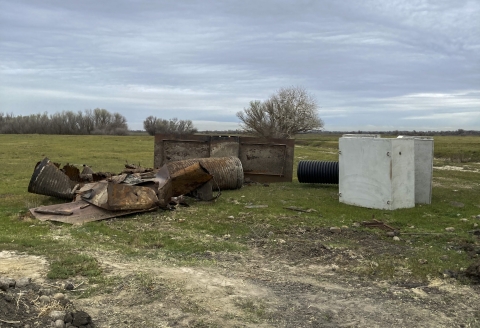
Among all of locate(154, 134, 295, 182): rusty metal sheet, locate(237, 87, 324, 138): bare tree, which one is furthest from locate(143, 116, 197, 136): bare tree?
locate(154, 134, 295, 182): rusty metal sheet

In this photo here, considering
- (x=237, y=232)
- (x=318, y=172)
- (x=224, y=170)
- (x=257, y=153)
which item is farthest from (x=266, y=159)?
(x=237, y=232)

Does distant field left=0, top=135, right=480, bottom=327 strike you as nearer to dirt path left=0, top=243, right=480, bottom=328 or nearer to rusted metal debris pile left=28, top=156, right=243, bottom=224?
dirt path left=0, top=243, right=480, bottom=328

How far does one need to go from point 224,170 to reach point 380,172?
4.43 metres

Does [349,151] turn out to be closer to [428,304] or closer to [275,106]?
[428,304]

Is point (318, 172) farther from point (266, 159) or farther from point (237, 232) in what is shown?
point (237, 232)

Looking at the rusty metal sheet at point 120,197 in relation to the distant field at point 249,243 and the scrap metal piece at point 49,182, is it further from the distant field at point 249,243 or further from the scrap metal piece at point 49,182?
the scrap metal piece at point 49,182

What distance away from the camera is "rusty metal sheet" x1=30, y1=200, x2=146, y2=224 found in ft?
27.9

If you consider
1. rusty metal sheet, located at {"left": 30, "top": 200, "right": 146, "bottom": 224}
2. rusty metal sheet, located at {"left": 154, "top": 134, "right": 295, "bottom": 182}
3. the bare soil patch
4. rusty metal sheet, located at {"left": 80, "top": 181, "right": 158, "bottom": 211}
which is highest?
rusty metal sheet, located at {"left": 154, "top": 134, "right": 295, "bottom": 182}

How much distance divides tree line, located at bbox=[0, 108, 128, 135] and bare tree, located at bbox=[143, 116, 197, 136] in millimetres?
4999

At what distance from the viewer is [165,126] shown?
3755 inches

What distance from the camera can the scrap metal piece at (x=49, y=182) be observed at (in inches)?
412

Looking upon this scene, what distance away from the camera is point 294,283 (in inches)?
214

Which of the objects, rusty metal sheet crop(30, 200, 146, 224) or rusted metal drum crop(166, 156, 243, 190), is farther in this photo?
rusted metal drum crop(166, 156, 243, 190)

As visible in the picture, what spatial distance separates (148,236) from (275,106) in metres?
51.9
